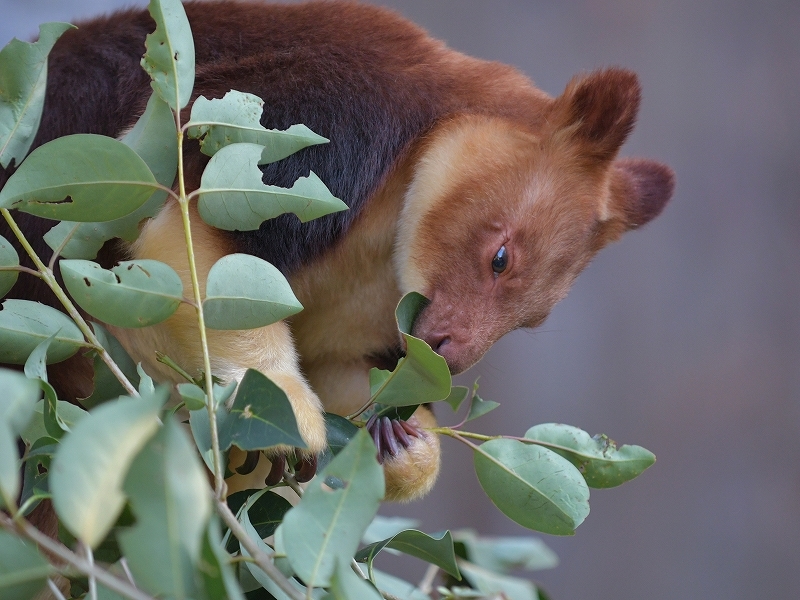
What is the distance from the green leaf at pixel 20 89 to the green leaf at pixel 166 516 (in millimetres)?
513

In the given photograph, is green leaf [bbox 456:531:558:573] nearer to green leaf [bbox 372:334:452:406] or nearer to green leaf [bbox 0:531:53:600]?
green leaf [bbox 372:334:452:406]

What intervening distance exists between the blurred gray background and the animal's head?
1559 mm

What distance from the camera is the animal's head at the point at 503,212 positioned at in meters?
1.16

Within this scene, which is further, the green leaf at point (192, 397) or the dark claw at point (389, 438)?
the dark claw at point (389, 438)

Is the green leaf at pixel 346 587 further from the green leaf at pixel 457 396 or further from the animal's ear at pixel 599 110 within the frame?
the animal's ear at pixel 599 110

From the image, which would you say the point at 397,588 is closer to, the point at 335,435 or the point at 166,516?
the point at 335,435

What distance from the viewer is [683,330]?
9.08ft

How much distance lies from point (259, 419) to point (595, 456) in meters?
0.39

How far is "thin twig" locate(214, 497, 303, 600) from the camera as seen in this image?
19.2 inches

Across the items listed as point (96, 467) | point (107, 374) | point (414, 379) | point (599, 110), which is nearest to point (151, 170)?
point (107, 374)

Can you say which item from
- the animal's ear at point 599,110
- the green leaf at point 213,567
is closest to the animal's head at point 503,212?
the animal's ear at point 599,110

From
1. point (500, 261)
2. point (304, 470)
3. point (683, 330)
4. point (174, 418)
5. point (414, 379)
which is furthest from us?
point (683, 330)

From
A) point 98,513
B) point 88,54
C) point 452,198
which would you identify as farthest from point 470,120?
point 98,513

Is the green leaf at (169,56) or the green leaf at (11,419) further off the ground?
the green leaf at (169,56)
